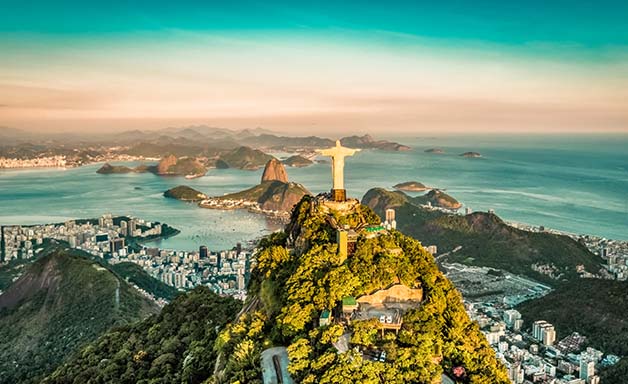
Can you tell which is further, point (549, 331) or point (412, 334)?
point (549, 331)

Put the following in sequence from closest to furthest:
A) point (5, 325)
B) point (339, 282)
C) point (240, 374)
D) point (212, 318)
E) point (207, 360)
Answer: point (240, 374), point (339, 282), point (207, 360), point (212, 318), point (5, 325)

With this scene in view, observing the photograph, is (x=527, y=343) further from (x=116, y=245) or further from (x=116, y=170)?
(x=116, y=170)

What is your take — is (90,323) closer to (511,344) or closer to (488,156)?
(511,344)

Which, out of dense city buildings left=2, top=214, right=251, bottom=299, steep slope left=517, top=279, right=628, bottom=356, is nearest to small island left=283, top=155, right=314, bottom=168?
dense city buildings left=2, top=214, right=251, bottom=299

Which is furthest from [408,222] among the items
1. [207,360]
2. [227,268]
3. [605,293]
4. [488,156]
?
[488,156]

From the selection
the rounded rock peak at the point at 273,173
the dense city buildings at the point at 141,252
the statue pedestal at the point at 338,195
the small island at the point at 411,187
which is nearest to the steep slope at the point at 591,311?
the statue pedestal at the point at 338,195

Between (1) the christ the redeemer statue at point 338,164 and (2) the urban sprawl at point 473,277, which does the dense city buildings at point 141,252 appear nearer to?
(2) the urban sprawl at point 473,277

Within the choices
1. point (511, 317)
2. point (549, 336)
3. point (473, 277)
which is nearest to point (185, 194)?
point (473, 277)
